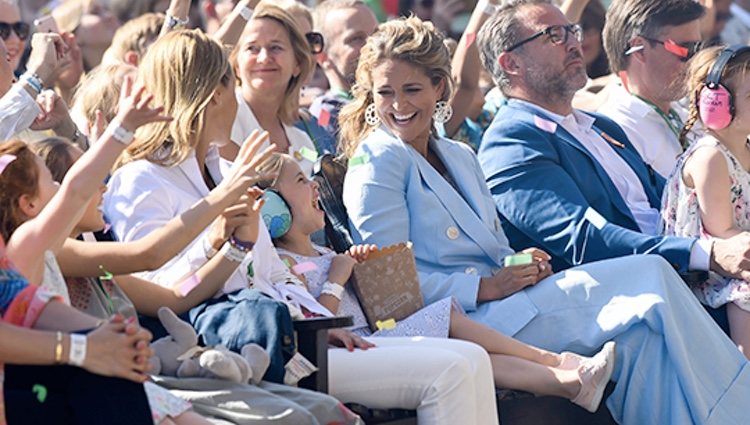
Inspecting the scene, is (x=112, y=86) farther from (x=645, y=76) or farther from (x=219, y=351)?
(x=645, y=76)

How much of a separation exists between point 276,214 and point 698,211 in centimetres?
182

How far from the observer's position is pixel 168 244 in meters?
4.20

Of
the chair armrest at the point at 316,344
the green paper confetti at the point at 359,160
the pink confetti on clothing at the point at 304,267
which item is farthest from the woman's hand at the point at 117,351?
the green paper confetti at the point at 359,160

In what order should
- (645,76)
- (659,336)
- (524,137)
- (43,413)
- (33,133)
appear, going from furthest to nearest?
(645,76) → (524,137) → (33,133) → (659,336) → (43,413)

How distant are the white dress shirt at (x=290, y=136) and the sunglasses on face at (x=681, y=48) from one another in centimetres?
186

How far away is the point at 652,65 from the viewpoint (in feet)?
23.6

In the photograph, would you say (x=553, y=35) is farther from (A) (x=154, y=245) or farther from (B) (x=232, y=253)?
(A) (x=154, y=245)

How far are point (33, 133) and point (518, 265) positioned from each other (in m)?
2.00

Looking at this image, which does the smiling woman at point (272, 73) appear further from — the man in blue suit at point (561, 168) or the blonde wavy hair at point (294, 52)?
the man in blue suit at point (561, 168)

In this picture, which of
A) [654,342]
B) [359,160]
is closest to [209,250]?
[359,160]

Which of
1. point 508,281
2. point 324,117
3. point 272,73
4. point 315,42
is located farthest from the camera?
point 324,117

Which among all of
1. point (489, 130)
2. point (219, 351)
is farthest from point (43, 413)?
point (489, 130)

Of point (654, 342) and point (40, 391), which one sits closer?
point (40, 391)

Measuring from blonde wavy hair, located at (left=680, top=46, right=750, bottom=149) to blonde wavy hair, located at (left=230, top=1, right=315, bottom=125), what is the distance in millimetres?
1844
